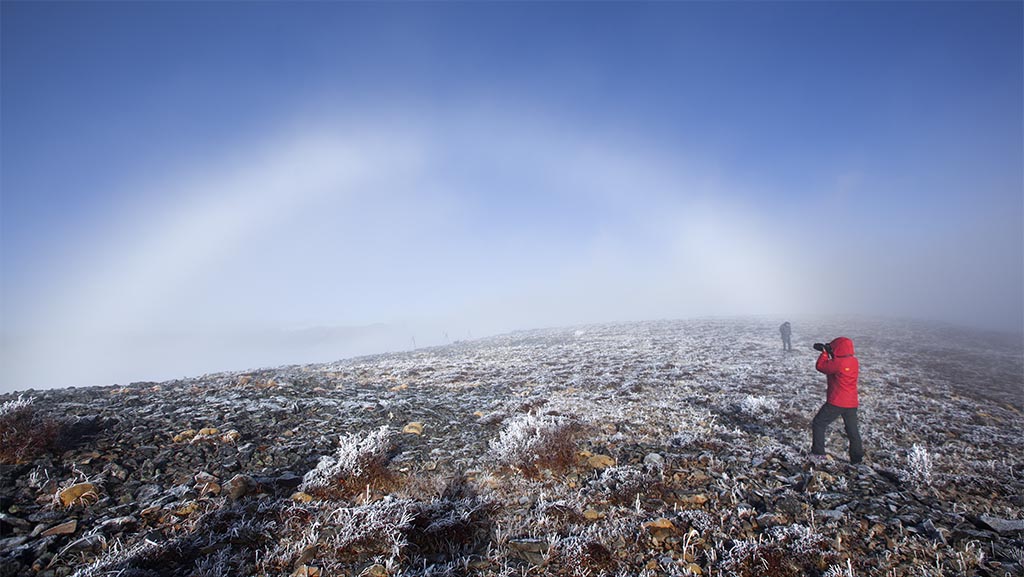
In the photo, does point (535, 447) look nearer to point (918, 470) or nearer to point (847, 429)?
point (847, 429)

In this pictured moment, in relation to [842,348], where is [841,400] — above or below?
below

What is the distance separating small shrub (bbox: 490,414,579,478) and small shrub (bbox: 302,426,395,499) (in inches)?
80.5

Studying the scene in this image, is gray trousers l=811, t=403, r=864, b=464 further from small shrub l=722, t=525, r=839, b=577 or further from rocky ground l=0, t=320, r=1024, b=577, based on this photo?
small shrub l=722, t=525, r=839, b=577

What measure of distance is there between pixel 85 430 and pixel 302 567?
6067 mm

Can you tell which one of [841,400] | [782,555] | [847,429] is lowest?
[782,555]

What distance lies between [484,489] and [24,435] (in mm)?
7176

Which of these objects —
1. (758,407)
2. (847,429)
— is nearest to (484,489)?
(847,429)

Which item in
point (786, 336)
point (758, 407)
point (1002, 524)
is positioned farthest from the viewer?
point (786, 336)

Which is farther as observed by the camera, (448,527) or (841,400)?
(841,400)

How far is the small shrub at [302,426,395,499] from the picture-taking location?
5688 millimetres

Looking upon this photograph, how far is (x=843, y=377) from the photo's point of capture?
7988mm

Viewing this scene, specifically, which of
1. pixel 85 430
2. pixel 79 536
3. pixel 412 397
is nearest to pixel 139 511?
pixel 79 536

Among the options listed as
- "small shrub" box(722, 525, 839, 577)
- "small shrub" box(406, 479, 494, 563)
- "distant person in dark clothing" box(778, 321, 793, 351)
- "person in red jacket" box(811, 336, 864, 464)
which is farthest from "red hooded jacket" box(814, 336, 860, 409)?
"distant person in dark clothing" box(778, 321, 793, 351)

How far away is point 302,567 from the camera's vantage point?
4.15m
